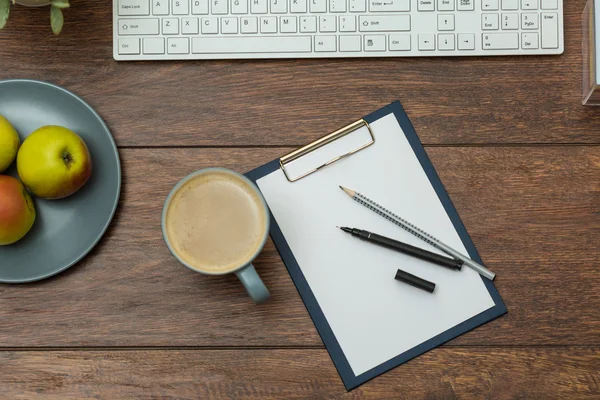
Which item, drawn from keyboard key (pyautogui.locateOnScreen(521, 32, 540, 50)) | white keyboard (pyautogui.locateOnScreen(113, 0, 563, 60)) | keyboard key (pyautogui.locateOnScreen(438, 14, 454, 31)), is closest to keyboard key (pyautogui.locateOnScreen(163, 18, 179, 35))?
white keyboard (pyautogui.locateOnScreen(113, 0, 563, 60))

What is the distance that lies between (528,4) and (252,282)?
0.46 m

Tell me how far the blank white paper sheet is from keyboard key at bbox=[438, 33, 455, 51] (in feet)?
0.34

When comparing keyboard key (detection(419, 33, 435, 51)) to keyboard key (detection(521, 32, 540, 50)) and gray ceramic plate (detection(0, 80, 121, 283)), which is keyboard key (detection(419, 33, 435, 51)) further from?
gray ceramic plate (detection(0, 80, 121, 283))

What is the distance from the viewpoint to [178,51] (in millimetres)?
749

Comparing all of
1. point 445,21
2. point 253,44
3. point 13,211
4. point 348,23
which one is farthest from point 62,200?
→ point 445,21

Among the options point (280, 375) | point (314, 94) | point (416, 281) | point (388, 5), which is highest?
point (388, 5)

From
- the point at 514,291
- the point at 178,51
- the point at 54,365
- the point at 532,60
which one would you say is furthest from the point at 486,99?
the point at 54,365

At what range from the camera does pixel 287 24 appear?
0.74 meters

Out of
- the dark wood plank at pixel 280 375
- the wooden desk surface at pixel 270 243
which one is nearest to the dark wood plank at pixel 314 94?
the wooden desk surface at pixel 270 243

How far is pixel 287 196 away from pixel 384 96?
0.17 m

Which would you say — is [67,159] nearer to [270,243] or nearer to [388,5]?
[270,243]

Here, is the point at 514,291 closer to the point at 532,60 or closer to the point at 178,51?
the point at 532,60

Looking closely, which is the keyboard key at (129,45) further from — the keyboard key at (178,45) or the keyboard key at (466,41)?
the keyboard key at (466,41)

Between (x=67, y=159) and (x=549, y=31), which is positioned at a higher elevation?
(x=549, y=31)
